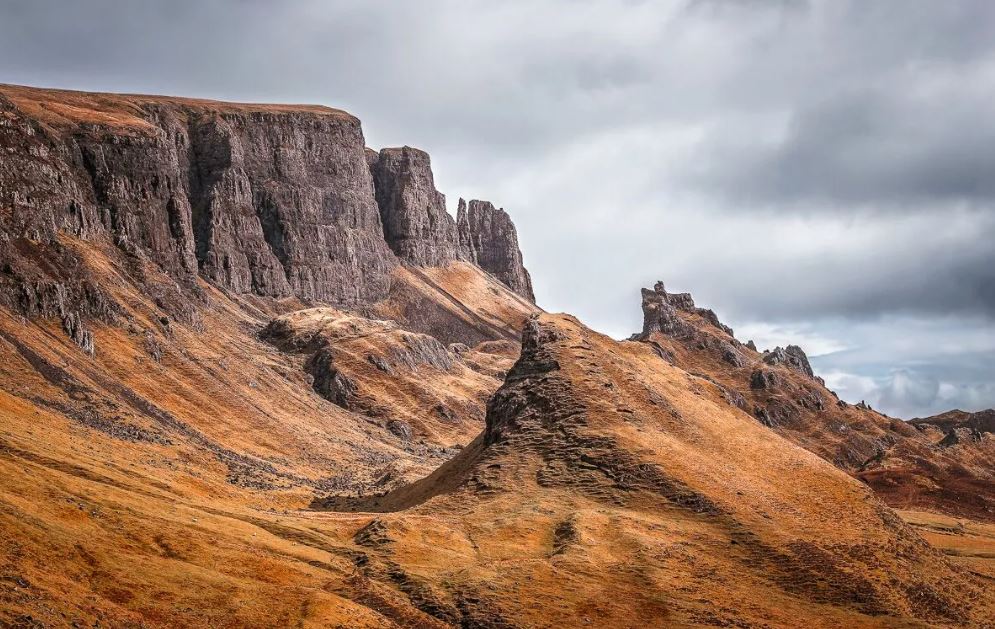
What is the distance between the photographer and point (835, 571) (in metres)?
91.5

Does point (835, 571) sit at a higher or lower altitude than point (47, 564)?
higher

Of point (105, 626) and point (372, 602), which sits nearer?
point (105, 626)

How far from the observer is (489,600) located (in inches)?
3297

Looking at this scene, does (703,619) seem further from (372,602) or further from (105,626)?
(105,626)

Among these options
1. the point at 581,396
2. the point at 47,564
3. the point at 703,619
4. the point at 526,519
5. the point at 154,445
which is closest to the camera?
the point at 47,564

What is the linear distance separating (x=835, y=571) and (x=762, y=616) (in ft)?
39.3

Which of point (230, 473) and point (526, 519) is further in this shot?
point (230, 473)

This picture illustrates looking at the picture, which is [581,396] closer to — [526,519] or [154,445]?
[526,519]

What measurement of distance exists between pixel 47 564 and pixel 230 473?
91982mm

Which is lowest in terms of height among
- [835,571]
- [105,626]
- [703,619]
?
[105,626]

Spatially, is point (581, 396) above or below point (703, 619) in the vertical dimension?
above

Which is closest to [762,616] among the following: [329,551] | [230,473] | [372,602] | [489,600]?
[489,600]

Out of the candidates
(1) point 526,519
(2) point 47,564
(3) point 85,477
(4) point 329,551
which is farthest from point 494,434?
(2) point 47,564

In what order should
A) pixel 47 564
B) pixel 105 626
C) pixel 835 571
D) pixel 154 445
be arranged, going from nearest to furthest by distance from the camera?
pixel 105 626 < pixel 47 564 < pixel 835 571 < pixel 154 445
